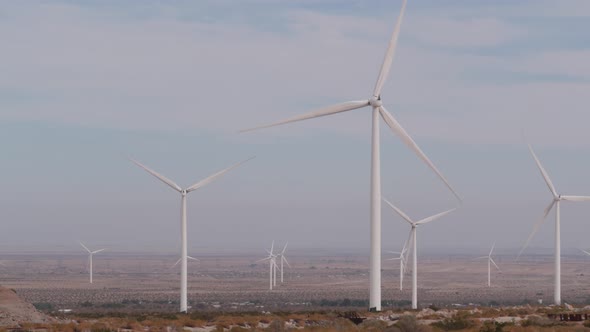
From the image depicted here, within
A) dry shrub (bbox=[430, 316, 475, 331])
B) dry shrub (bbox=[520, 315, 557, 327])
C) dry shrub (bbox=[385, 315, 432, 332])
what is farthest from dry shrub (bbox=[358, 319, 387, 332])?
dry shrub (bbox=[520, 315, 557, 327])

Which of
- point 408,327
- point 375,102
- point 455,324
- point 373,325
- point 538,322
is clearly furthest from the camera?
point 375,102

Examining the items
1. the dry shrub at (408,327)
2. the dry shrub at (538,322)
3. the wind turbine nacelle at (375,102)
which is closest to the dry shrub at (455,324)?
the dry shrub at (538,322)

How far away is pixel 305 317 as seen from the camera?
167ft

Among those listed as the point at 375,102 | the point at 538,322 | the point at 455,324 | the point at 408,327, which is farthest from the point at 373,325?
the point at 375,102

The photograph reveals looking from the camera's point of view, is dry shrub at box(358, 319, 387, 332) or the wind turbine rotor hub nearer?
dry shrub at box(358, 319, 387, 332)

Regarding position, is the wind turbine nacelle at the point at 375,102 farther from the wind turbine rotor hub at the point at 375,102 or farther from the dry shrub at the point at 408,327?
the dry shrub at the point at 408,327

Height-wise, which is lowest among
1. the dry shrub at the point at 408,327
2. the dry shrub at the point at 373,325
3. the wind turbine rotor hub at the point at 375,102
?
the dry shrub at the point at 373,325

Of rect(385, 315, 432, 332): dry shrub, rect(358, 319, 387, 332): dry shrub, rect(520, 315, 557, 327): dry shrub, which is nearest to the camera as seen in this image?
rect(385, 315, 432, 332): dry shrub

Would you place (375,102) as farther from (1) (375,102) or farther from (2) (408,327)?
(2) (408,327)

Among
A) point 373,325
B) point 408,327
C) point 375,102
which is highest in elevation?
point 375,102

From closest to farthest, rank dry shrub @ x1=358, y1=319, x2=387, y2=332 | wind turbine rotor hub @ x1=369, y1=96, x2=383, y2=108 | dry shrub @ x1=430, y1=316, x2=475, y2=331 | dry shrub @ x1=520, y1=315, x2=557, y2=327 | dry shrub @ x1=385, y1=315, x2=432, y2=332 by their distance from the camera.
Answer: dry shrub @ x1=385, y1=315, x2=432, y2=332 → dry shrub @ x1=358, y1=319, x2=387, y2=332 → dry shrub @ x1=430, y1=316, x2=475, y2=331 → dry shrub @ x1=520, y1=315, x2=557, y2=327 → wind turbine rotor hub @ x1=369, y1=96, x2=383, y2=108

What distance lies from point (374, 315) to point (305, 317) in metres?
3.32

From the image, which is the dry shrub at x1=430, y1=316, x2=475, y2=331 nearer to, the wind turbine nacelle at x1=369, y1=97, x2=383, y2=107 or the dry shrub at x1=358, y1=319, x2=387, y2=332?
the dry shrub at x1=358, y1=319, x2=387, y2=332

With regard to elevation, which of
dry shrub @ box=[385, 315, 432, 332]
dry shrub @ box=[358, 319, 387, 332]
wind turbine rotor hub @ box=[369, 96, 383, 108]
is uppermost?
wind turbine rotor hub @ box=[369, 96, 383, 108]
